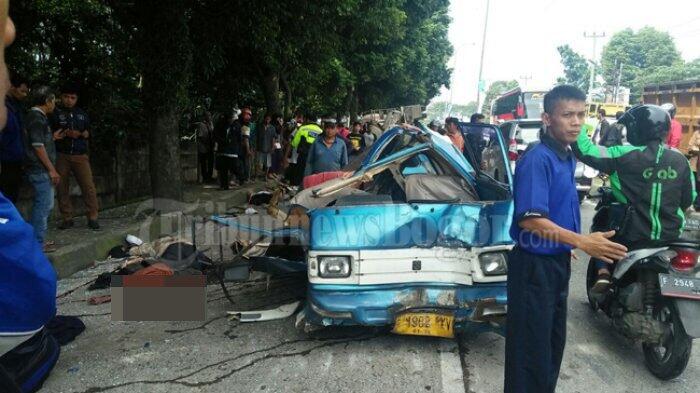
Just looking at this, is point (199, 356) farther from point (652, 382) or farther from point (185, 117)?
point (185, 117)

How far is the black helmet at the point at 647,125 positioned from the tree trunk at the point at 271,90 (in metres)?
12.2

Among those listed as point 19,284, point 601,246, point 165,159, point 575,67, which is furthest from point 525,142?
point 575,67

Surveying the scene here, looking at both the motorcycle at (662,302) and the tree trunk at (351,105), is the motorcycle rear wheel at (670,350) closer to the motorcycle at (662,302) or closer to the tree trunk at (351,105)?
the motorcycle at (662,302)

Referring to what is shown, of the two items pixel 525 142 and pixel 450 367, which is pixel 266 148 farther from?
pixel 450 367

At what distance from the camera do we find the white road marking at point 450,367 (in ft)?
10.3

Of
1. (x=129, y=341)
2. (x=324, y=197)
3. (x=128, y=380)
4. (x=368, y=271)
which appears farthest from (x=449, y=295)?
(x=129, y=341)

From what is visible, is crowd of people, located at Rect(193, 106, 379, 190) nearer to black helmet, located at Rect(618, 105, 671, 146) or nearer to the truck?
black helmet, located at Rect(618, 105, 671, 146)

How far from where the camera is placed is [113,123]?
29.6 feet

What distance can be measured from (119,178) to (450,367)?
762cm

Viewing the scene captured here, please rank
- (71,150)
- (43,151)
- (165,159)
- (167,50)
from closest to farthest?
(43,151) → (71,150) → (167,50) → (165,159)

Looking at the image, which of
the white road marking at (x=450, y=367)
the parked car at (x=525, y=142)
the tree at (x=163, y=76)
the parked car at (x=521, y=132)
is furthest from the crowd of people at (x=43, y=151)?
the parked car at (x=521, y=132)

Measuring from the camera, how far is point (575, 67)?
206ft

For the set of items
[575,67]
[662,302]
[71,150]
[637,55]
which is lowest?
[662,302]

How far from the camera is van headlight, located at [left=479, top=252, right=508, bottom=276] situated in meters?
3.48
